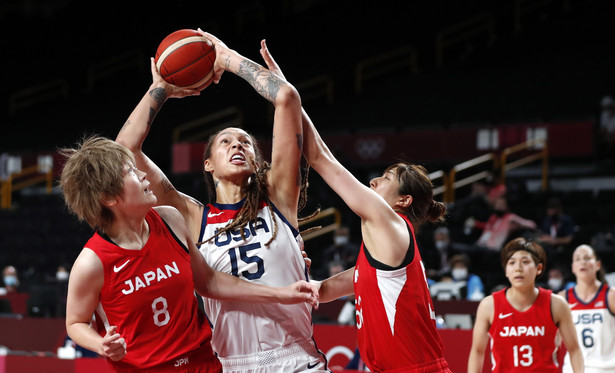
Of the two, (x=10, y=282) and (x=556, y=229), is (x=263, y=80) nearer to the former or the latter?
(x=556, y=229)

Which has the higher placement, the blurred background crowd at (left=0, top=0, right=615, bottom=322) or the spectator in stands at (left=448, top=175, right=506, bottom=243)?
the blurred background crowd at (left=0, top=0, right=615, bottom=322)

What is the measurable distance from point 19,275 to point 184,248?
40.0 feet

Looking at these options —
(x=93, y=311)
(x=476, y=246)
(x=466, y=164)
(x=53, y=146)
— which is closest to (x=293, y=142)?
(x=93, y=311)

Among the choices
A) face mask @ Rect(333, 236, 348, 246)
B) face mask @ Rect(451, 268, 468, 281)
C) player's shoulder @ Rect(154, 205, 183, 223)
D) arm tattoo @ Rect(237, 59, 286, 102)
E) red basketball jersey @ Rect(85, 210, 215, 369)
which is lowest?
red basketball jersey @ Rect(85, 210, 215, 369)

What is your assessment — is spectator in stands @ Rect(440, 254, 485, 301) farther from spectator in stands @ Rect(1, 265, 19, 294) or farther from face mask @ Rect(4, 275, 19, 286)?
face mask @ Rect(4, 275, 19, 286)

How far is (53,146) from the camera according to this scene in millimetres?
20016

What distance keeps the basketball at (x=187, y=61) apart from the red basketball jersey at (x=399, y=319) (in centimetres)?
128

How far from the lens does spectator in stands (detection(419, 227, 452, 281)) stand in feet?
34.7

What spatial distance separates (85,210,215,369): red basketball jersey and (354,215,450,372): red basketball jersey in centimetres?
78

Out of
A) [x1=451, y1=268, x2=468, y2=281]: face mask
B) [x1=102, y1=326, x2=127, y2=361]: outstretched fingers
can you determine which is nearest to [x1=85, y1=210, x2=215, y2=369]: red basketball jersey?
[x1=102, y1=326, x2=127, y2=361]: outstretched fingers

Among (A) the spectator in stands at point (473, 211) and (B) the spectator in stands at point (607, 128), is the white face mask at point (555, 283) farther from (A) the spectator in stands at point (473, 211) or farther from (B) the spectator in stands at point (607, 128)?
(B) the spectator in stands at point (607, 128)

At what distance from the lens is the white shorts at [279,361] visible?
3596mm

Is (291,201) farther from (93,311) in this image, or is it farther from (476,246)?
(476,246)

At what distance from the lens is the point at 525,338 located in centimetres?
575
